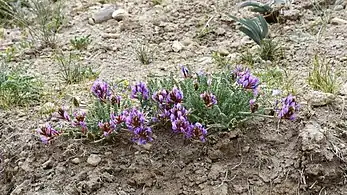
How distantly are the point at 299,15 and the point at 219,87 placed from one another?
161cm

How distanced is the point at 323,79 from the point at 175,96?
946 mm

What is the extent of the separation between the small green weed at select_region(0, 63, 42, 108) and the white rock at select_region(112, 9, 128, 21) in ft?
3.96

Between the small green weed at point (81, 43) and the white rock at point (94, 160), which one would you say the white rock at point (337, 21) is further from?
the white rock at point (94, 160)

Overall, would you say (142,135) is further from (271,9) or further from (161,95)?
(271,9)

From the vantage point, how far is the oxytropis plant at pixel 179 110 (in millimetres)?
2686

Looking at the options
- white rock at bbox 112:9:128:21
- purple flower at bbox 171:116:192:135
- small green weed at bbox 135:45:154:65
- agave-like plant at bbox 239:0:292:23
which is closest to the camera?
purple flower at bbox 171:116:192:135

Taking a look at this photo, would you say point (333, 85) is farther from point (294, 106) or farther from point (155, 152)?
point (155, 152)

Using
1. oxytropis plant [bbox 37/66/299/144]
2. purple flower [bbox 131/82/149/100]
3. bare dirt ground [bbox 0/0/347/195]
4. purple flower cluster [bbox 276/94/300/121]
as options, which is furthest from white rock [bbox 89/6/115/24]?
purple flower cluster [bbox 276/94/300/121]

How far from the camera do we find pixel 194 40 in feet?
13.6

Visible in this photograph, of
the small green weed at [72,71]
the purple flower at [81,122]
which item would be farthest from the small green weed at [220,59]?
the purple flower at [81,122]

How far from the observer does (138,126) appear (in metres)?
2.69

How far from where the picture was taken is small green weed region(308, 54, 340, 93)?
121 inches

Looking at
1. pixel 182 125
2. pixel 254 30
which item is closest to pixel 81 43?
pixel 254 30

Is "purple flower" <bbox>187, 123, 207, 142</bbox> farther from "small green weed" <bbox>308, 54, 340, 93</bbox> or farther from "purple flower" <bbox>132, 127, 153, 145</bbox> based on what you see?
"small green weed" <bbox>308, 54, 340, 93</bbox>
